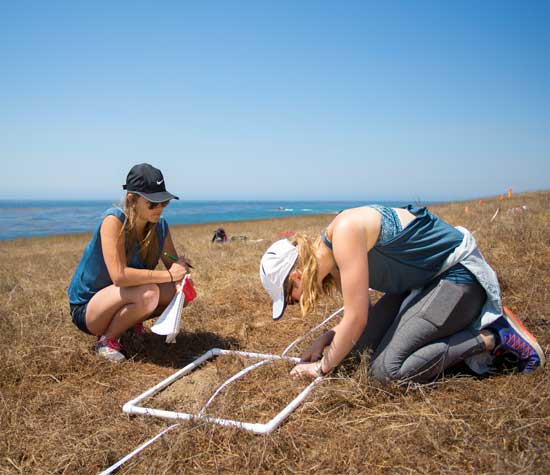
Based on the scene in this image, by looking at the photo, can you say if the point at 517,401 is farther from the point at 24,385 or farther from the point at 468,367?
the point at 24,385

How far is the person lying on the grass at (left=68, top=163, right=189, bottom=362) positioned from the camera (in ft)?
9.55

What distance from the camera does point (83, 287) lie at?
3115mm

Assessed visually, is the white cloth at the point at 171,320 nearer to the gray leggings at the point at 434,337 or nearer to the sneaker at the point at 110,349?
the sneaker at the point at 110,349

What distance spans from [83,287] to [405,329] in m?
2.12

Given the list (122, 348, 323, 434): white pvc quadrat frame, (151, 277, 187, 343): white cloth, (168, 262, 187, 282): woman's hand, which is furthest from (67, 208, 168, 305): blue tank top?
(122, 348, 323, 434): white pvc quadrat frame

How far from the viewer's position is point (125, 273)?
9.58ft

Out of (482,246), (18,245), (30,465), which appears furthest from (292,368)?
(18,245)

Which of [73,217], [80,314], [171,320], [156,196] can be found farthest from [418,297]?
[73,217]

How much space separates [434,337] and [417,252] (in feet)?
1.51

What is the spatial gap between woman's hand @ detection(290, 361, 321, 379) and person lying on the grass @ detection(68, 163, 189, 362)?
1048mm

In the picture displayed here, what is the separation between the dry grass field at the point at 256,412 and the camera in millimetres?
1840

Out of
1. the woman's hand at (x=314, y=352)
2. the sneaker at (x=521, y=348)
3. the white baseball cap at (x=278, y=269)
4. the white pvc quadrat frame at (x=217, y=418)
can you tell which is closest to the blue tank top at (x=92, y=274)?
the white pvc quadrat frame at (x=217, y=418)

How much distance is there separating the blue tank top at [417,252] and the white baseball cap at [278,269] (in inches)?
8.1

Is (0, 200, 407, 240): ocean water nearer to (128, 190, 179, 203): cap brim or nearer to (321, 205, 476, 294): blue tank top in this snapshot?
(321, 205, 476, 294): blue tank top
